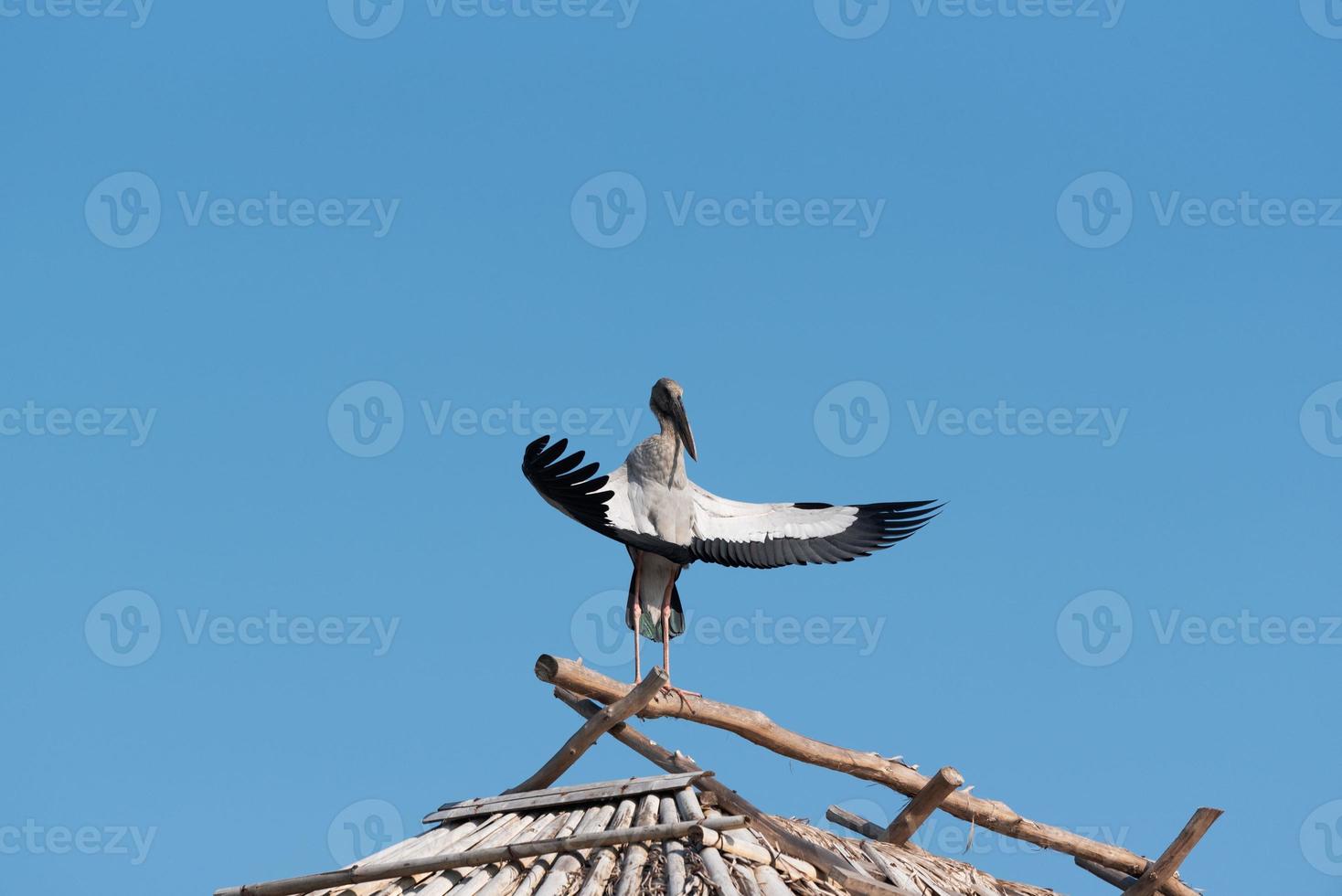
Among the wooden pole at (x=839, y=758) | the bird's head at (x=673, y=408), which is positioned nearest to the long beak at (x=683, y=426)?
the bird's head at (x=673, y=408)

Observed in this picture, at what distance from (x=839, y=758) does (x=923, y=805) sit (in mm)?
491

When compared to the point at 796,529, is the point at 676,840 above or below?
below

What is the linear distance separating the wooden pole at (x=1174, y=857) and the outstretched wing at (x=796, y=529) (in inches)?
92.3

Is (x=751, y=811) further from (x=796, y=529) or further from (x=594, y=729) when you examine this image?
(x=796, y=529)

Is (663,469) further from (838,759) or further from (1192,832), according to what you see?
(1192,832)

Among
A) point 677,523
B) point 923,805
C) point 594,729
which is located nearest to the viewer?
point 594,729

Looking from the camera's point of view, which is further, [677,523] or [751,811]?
[677,523]

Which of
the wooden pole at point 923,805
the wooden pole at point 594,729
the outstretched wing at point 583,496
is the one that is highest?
the outstretched wing at point 583,496

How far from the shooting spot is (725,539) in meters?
9.20

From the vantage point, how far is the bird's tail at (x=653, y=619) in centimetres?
914

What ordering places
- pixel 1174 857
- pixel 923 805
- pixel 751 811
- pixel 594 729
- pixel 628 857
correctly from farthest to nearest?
1. pixel 1174 857
2. pixel 923 805
3. pixel 594 729
4. pixel 751 811
5. pixel 628 857

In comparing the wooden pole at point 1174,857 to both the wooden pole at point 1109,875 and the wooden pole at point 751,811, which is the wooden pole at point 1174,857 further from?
the wooden pole at point 751,811

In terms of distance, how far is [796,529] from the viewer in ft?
30.8

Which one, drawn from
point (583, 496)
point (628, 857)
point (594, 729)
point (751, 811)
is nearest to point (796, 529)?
point (583, 496)
